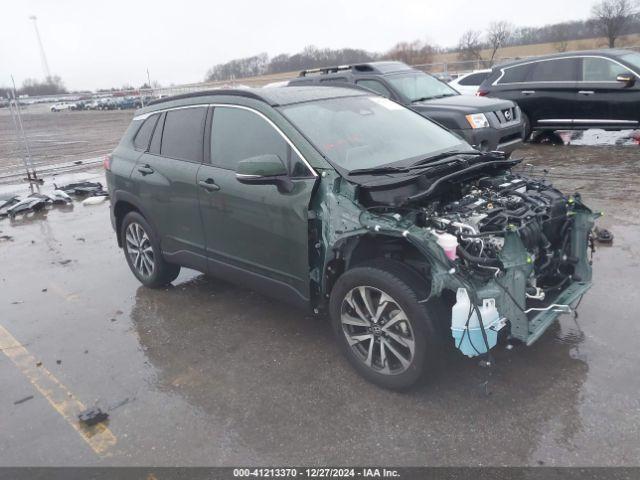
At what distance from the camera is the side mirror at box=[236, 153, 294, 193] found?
361cm

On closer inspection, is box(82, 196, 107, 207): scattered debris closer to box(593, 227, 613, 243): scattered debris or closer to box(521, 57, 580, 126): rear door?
box(593, 227, 613, 243): scattered debris

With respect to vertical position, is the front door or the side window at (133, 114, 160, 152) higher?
the side window at (133, 114, 160, 152)

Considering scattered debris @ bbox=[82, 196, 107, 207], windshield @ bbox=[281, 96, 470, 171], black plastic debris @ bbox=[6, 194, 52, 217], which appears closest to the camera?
windshield @ bbox=[281, 96, 470, 171]

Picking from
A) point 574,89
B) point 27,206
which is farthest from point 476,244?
point 574,89

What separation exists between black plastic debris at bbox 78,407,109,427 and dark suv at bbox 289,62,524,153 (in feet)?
19.9

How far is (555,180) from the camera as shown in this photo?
27.3 feet

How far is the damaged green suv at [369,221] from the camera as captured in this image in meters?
3.09

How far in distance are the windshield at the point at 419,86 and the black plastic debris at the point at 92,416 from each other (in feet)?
24.9

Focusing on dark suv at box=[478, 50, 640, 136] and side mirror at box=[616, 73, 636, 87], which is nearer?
side mirror at box=[616, 73, 636, 87]

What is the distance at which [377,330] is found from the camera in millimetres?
3383

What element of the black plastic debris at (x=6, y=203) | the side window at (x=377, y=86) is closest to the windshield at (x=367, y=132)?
the side window at (x=377, y=86)

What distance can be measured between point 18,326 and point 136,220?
1.40 m

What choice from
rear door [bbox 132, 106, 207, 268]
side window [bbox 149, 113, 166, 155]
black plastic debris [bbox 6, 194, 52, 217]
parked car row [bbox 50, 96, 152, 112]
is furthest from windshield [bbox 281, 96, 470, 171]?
parked car row [bbox 50, 96, 152, 112]

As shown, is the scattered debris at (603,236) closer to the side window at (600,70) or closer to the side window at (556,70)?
the side window at (600,70)
